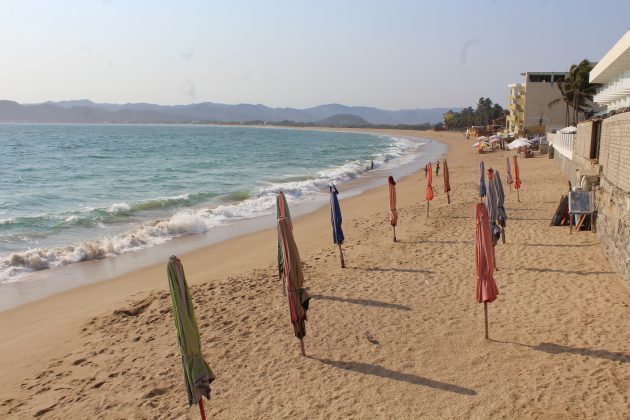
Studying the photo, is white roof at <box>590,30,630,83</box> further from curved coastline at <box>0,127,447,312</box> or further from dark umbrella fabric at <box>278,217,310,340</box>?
dark umbrella fabric at <box>278,217,310,340</box>

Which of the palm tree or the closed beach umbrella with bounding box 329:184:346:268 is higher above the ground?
the palm tree

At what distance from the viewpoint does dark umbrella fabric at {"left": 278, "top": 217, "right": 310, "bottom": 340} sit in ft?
22.4

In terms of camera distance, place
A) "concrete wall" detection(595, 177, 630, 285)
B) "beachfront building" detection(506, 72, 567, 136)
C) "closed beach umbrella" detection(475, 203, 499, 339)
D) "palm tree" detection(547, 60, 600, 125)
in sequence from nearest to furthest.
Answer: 1. "closed beach umbrella" detection(475, 203, 499, 339)
2. "concrete wall" detection(595, 177, 630, 285)
3. "palm tree" detection(547, 60, 600, 125)
4. "beachfront building" detection(506, 72, 567, 136)

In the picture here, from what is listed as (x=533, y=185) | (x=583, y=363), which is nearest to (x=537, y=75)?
(x=533, y=185)

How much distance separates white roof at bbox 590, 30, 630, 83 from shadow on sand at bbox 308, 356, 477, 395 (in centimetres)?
1897

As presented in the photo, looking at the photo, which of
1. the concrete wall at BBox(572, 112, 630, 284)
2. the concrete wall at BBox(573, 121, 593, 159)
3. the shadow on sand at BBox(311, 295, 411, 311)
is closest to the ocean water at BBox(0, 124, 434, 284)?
the shadow on sand at BBox(311, 295, 411, 311)

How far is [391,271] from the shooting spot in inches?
418

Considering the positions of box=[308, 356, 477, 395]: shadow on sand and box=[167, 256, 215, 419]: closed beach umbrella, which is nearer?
box=[167, 256, 215, 419]: closed beach umbrella

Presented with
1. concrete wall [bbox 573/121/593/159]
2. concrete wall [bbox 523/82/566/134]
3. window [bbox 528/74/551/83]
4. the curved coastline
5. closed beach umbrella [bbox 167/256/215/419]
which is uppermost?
window [bbox 528/74/551/83]

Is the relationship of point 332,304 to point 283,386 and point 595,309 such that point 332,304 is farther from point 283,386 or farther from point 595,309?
point 595,309

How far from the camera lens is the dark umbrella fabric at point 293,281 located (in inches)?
269

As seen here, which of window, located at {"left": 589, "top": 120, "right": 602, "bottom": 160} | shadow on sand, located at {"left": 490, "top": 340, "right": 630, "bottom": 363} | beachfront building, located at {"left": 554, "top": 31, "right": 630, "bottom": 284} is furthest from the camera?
window, located at {"left": 589, "top": 120, "right": 602, "bottom": 160}

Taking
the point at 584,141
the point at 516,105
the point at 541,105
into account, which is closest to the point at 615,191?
the point at 584,141

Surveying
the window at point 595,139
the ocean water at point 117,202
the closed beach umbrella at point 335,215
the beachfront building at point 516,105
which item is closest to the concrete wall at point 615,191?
the window at point 595,139
